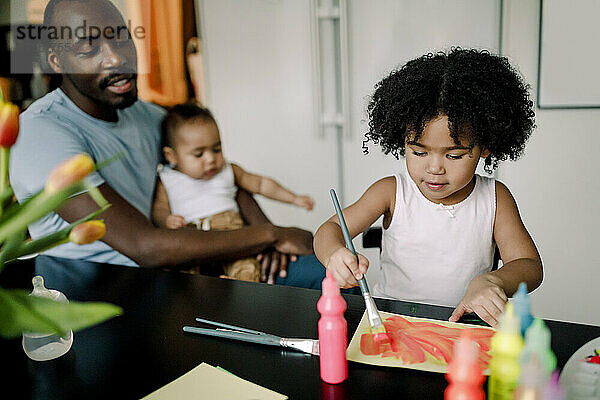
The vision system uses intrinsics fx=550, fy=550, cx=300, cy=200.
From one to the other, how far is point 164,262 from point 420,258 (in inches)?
27.7

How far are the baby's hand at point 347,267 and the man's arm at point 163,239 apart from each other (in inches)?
26.4

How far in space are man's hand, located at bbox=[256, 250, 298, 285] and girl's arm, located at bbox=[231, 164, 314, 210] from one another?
1.48ft

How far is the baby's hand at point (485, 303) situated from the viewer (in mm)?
911

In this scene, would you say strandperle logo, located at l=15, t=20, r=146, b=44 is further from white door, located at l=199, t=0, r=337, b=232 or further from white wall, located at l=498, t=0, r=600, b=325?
white wall, located at l=498, t=0, r=600, b=325

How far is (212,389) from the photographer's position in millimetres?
781


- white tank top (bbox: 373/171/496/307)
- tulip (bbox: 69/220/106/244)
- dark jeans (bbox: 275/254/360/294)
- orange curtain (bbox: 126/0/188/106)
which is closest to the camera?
tulip (bbox: 69/220/106/244)

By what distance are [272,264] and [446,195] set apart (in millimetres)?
635

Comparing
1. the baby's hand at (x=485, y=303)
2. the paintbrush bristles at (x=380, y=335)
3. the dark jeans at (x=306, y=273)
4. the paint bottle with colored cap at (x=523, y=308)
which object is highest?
the paint bottle with colored cap at (x=523, y=308)

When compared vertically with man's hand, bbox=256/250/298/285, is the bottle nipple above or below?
above

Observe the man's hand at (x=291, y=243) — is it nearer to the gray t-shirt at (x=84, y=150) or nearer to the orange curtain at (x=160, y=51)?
the gray t-shirt at (x=84, y=150)

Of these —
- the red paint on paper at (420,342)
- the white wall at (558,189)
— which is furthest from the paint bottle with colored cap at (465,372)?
the white wall at (558,189)

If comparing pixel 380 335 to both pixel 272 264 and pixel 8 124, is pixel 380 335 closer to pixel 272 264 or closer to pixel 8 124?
pixel 8 124

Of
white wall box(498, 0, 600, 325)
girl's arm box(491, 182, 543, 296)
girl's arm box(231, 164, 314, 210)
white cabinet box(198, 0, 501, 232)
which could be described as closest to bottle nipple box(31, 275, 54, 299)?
girl's arm box(491, 182, 543, 296)

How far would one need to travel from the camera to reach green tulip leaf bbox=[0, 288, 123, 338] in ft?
1.88
